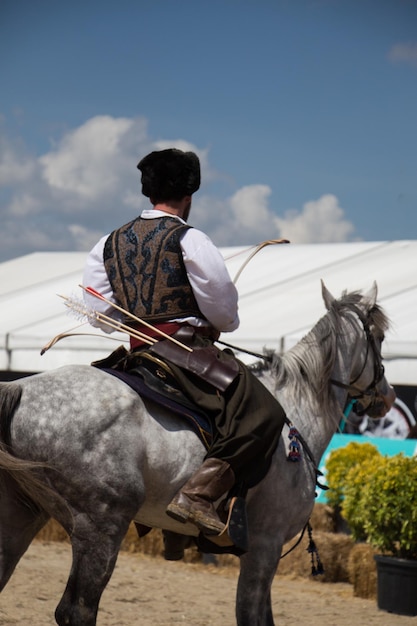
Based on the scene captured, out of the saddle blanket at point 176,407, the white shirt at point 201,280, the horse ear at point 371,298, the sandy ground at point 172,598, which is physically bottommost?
the sandy ground at point 172,598

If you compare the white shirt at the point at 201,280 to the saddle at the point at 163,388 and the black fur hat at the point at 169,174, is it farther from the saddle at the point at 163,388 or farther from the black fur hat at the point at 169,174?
the saddle at the point at 163,388

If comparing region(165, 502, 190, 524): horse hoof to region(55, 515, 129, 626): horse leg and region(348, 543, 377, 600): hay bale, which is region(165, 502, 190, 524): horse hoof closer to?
region(55, 515, 129, 626): horse leg

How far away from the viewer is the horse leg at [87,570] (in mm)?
4141

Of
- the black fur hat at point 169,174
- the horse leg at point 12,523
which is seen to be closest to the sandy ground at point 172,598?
the horse leg at point 12,523

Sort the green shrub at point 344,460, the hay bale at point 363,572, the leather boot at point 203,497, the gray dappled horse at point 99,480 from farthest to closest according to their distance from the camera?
the green shrub at point 344,460 < the hay bale at point 363,572 < the leather boot at point 203,497 < the gray dappled horse at point 99,480

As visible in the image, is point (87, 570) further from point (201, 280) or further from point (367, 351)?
point (367, 351)

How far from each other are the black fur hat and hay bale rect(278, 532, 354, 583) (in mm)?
4783

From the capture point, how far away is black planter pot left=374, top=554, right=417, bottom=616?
7.24 m

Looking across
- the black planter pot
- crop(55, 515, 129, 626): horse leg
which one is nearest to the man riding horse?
crop(55, 515, 129, 626): horse leg

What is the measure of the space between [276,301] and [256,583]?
728 cm

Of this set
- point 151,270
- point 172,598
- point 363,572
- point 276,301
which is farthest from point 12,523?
point 276,301

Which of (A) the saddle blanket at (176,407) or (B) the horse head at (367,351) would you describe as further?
(B) the horse head at (367,351)

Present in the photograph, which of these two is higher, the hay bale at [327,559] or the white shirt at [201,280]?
the white shirt at [201,280]

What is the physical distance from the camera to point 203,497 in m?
4.30
